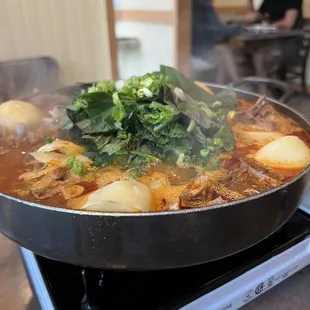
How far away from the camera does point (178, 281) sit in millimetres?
861

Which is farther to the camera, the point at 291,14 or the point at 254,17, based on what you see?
the point at 254,17

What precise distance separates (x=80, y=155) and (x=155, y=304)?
0.48m

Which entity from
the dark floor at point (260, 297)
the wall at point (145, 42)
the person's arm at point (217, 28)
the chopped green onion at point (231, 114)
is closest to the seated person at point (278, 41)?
the person's arm at point (217, 28)

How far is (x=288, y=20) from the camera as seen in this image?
4.77 metres

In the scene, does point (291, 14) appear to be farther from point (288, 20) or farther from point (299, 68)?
point (299, 68)

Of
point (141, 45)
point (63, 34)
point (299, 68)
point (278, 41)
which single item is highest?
point (63, 34)

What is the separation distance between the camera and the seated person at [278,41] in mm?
4688

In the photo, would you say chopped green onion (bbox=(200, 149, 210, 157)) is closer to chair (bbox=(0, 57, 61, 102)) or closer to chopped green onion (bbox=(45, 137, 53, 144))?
chopped green onion (bbox=(45, 137, 53, 144))

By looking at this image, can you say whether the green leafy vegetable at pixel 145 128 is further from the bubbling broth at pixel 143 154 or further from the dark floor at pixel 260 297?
the dark floor at pixel 260 297

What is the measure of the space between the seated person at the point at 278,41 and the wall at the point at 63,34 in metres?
2.71

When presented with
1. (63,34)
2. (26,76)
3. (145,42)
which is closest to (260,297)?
(26,76)

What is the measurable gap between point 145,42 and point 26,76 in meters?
2.18

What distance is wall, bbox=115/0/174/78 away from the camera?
3.62 m

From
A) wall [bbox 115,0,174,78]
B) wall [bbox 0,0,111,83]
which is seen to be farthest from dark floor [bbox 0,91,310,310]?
wall [bbox 115,0,174,78]
